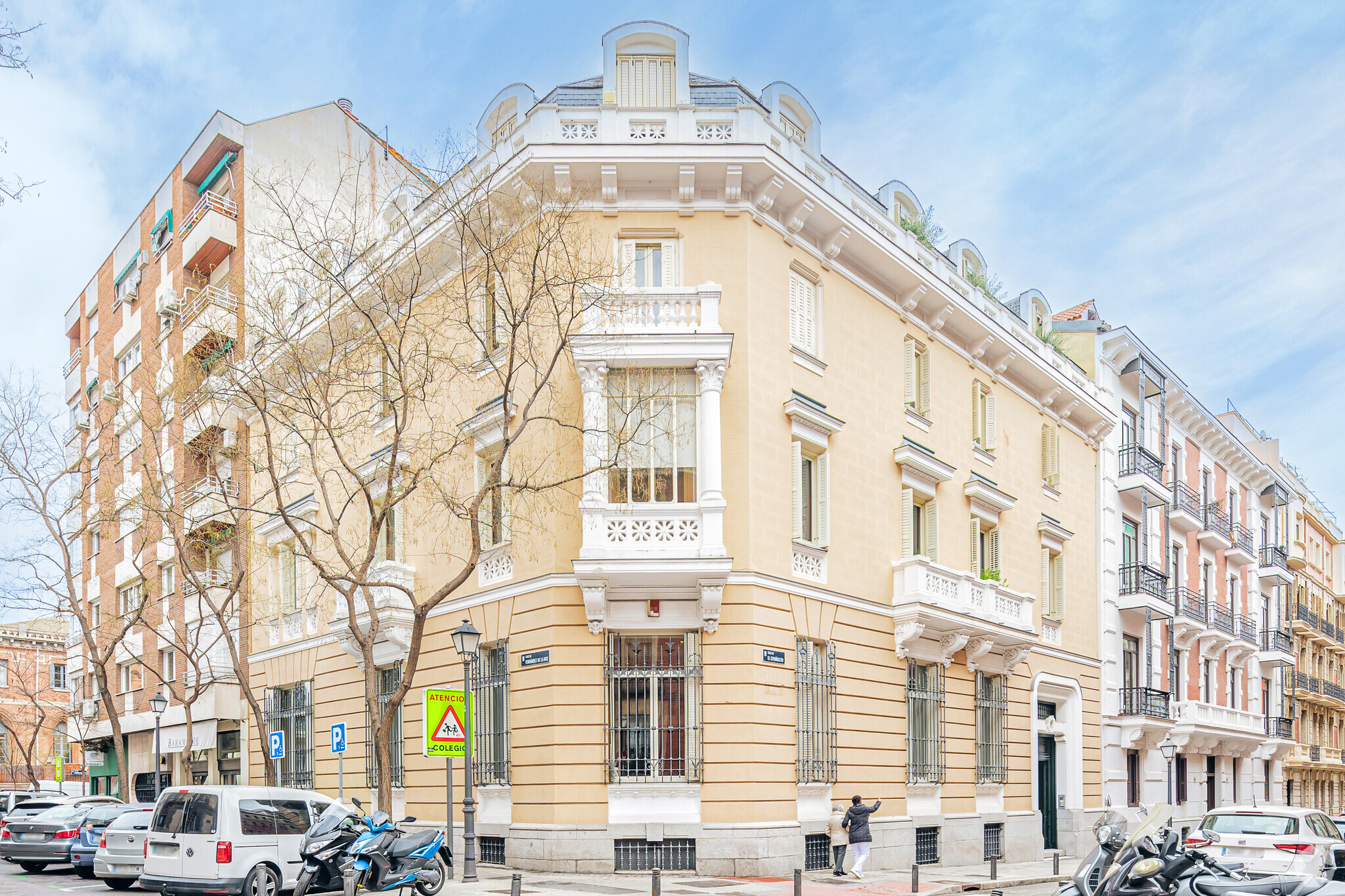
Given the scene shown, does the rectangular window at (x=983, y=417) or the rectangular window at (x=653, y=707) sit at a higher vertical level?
the rectangular window at (x=983, y=417)

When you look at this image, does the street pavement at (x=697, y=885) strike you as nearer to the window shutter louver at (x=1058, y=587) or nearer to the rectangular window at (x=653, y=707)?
the rectangular window at (x=653, y=707)

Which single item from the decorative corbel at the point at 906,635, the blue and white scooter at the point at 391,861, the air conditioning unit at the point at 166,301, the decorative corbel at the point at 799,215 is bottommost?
the blue and white scooter at the point at 391,861

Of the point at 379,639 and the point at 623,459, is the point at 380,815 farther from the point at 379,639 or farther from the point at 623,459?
the point at 379,639

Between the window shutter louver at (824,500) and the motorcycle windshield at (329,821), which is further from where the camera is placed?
the window shutter louver at (824,500)

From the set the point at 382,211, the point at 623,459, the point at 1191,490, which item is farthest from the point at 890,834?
the point at 1191,490

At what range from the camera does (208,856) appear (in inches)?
613

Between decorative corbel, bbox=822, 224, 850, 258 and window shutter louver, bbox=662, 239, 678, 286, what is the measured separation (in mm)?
3313

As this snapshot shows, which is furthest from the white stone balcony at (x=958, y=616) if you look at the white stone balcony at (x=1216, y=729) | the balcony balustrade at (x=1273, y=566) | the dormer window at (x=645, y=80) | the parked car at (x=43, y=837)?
the balcony balustrade at (x=1273, y=566)

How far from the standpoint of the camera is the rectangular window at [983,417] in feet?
91.3

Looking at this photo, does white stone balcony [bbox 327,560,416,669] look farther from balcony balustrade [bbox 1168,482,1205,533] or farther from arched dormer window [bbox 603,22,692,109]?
balcony balustrade [bbox 1168,482,1205,533]

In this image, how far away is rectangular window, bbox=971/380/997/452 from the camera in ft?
91.3

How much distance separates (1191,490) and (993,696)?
16.6 meters

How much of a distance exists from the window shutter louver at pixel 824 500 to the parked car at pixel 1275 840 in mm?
7579

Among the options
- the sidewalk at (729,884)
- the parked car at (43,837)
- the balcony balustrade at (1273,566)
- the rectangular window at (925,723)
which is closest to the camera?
the sidewalk at (729,884)
